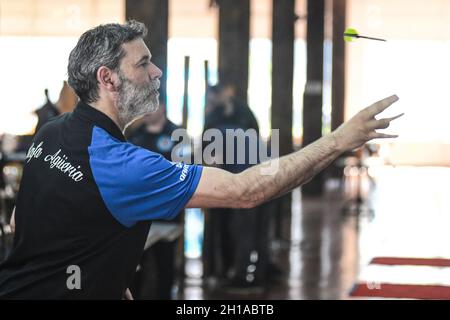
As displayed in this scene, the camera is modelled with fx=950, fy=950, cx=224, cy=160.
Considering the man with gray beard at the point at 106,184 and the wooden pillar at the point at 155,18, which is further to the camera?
the wooden pillar at the point at 155,18

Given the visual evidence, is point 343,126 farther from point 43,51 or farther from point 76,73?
point 43,51

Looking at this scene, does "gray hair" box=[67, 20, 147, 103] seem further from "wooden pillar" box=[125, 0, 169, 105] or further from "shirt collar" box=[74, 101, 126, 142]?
"wooden pillar" box=[125, 0, 169, 105]

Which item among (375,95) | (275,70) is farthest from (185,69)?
(275,70)

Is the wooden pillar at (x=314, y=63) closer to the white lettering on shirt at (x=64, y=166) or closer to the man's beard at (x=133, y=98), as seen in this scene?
the man's beard at (x=133, y=98)

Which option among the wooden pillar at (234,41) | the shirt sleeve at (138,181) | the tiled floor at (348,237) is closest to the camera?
the shirt sleeve at (138,181)

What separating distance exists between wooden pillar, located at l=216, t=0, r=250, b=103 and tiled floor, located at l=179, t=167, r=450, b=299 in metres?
1.55

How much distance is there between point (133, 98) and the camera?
2.10 m

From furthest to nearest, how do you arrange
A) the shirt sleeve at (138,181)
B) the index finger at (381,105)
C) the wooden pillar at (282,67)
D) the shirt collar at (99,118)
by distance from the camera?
the wooden pillar at (282,67)
the shirt collar at (99,118)
the shirt sleeve at (138,181)
the index finger at (381,105)

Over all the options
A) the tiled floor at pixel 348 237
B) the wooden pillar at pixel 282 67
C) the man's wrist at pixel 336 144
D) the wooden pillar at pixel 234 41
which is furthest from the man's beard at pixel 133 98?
the wooden pillar at pixel 282 67

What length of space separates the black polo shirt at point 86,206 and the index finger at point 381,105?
0.39 meters

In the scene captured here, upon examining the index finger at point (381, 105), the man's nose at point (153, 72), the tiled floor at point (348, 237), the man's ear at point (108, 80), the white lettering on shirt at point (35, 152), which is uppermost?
the man's nose at point (153, 72)

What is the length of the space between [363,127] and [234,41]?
6.29 metres

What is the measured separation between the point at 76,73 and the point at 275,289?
442 centimetres

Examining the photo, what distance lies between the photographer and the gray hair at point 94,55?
2.08 m
